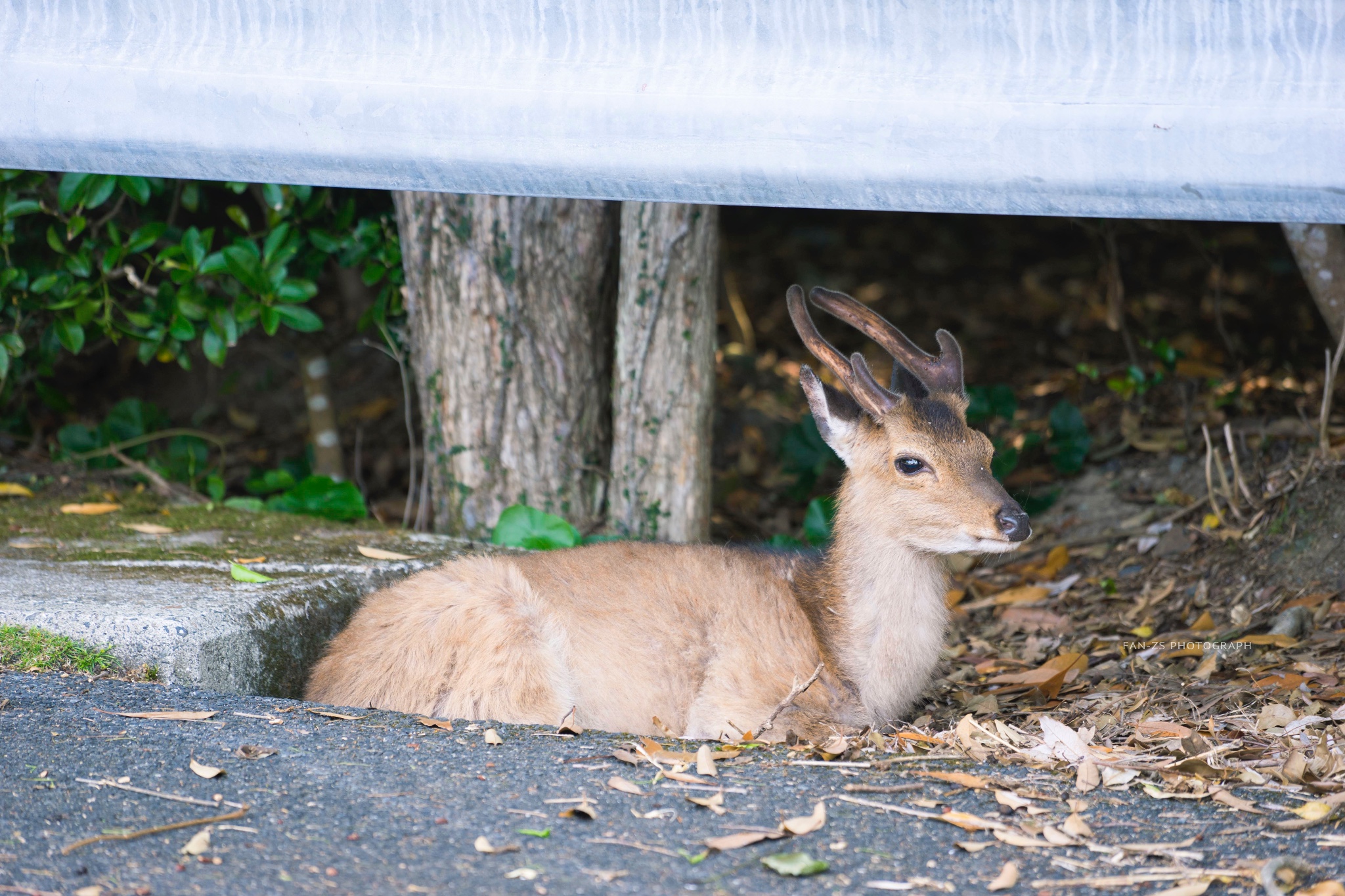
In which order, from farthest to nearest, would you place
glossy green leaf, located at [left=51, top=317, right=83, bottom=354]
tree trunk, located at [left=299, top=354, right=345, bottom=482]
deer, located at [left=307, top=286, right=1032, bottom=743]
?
tree trunk, located at [left=299, top=354, right=345, bottom=482] < glossy green leaf, located at [left=51, top=317, right=83, bottom=354] < deer, located at [left=307, top=286, right=1032, bottom=743]

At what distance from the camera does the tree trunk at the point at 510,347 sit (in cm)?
576

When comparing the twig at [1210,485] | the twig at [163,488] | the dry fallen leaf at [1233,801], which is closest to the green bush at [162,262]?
the twig at [163,488]

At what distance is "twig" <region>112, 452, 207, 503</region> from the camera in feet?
21.3

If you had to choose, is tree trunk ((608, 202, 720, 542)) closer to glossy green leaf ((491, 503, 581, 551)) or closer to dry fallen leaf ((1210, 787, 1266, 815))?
glossy green leaf ((491, 503, 581, 551))

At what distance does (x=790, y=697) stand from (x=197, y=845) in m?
2.02

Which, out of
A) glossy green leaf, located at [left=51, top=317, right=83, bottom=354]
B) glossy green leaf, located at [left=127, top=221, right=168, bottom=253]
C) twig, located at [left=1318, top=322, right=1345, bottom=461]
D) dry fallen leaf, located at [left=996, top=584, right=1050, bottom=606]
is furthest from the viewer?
dry fallen leaf, located at [left=996, top=584, right=1050, bottom=606]

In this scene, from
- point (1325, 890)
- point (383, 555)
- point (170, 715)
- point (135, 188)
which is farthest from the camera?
point (135, 188)

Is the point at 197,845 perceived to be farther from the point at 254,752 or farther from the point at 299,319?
the point at 299,319

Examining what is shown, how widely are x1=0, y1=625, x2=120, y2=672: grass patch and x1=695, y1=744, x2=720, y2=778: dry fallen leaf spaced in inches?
78.9

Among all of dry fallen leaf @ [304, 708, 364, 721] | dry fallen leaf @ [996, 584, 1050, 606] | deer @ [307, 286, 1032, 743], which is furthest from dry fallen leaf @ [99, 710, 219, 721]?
dry fallen leaf @ [996, 584, 1050, 606]

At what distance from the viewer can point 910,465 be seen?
Answer: 464cm

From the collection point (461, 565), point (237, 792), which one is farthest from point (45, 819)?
point (461, 565)

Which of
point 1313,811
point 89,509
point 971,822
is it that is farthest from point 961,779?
point 89,509

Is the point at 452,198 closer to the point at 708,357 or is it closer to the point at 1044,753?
the point at 708,357
